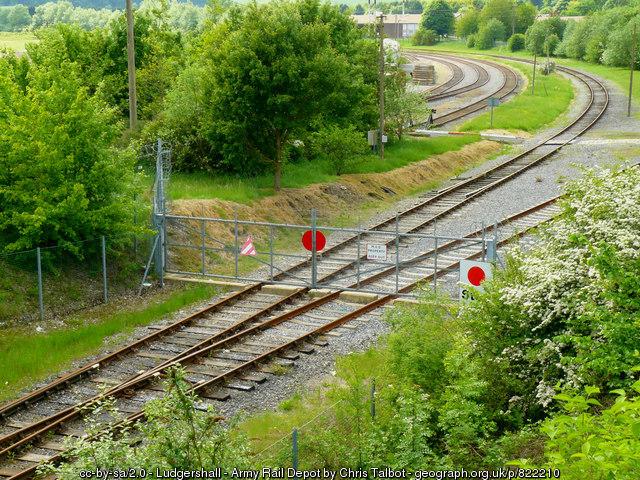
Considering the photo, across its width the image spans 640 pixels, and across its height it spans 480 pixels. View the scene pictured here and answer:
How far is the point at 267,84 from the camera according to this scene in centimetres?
3316

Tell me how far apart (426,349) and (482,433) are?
1993mm

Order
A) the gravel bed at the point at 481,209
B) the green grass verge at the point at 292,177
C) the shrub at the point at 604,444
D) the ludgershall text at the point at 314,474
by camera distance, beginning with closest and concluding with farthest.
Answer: the shrub at the point at 604,444
the ludgershall text at the point at 314,474
the gravel bed at the point at 481,209
the green grass verge at the point at 292,177

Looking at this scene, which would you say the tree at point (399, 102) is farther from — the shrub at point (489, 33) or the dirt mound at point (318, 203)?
the shrub at point (489, 33)

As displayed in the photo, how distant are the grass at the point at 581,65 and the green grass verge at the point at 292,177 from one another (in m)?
28.4

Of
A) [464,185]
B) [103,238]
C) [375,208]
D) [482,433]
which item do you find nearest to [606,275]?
[482,433]

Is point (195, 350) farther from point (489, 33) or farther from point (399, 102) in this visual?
point (489, 33)

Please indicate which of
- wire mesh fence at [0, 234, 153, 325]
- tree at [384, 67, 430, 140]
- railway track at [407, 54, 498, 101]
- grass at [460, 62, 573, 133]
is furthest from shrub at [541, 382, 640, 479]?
railway track at [407, 54, 498, 101]

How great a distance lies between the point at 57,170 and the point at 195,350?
6.86 m

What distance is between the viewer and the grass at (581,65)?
7814 centimetres

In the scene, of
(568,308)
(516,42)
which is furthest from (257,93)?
(516,42)

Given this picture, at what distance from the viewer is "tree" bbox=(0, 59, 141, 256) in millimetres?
24328

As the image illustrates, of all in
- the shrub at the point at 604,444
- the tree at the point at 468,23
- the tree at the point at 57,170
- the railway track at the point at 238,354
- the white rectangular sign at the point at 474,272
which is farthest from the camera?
the tree at the point at 468,23

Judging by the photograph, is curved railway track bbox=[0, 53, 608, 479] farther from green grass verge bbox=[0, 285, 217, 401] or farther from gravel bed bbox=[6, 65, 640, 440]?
green grass verge bbox=[0, 285, 217, 401]

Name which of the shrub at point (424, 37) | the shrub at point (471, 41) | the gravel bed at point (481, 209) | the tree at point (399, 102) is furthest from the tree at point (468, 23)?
the tree at point (399, 102)
